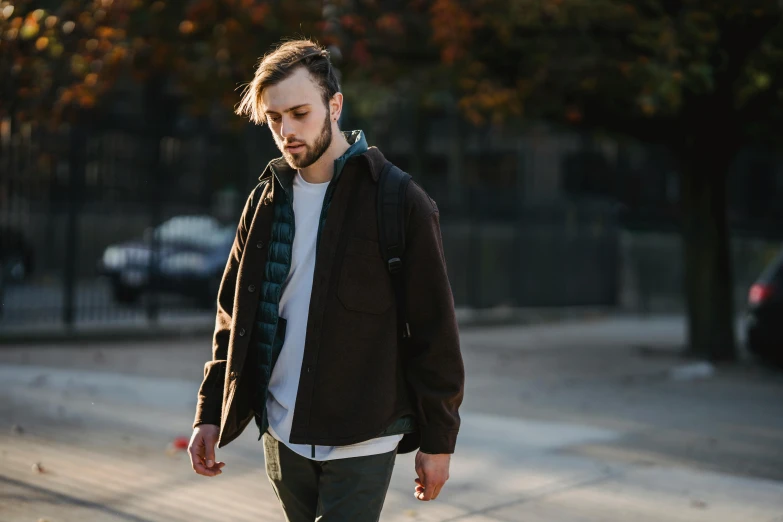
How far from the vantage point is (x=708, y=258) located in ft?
42.0

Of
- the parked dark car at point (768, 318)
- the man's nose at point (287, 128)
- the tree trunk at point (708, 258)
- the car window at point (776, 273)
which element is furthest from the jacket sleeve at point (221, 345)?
the tree trunk at point (708, 258)

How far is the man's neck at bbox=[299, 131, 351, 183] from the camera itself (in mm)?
3084

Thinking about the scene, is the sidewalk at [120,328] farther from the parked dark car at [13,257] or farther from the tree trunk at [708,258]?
the tree trunk at [708,258]

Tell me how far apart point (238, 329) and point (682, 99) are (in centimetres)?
981

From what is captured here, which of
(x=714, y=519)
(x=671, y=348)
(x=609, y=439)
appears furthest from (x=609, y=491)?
(x=671, y=348)

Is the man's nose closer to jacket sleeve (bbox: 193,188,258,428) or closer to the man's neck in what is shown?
the man's neck

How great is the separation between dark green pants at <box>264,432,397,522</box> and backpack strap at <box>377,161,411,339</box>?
0.43 metres

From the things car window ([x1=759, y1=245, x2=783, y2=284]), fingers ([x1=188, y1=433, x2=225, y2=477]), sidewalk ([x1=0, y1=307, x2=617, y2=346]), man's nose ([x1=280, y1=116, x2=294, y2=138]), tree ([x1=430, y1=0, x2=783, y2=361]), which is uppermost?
tree ([x1=430, y1=0, x2=783, y2=361])

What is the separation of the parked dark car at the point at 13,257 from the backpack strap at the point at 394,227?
34.6ft

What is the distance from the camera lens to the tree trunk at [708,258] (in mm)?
12695

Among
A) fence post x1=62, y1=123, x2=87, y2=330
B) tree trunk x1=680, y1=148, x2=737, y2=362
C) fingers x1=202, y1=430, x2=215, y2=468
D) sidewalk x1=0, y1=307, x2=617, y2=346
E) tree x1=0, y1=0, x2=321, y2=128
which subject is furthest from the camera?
fence post x1=62, y1=123, x2=87, y2=330

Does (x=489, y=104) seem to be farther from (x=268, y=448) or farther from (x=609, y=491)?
(x=268, y=448)

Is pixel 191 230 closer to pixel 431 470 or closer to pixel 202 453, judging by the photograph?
pixel 202 453

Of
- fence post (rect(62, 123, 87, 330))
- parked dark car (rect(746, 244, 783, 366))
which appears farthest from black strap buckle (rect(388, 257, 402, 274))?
fence post (rect(62, 123, 87, 330))
